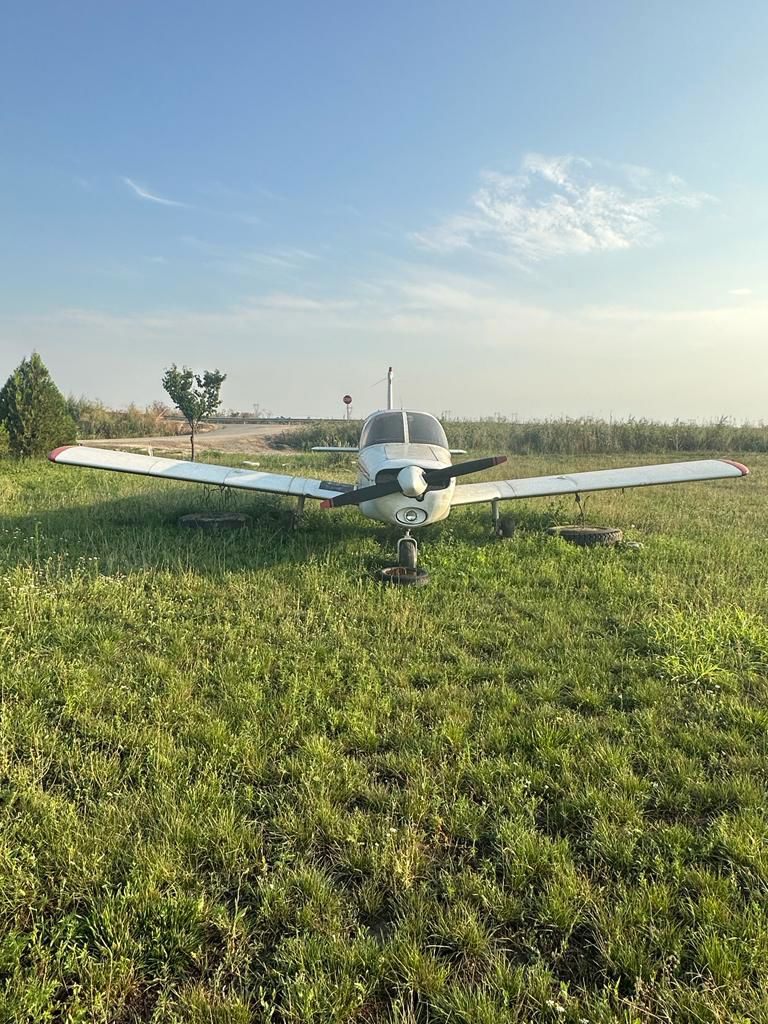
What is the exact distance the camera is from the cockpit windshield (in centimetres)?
822

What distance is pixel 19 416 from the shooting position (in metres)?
16.4

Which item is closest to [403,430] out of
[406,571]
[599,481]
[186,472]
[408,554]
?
[408,554]

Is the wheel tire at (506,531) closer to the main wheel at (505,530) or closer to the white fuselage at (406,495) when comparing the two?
the main wheel at (505,530)

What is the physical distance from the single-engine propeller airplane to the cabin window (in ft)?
0.06

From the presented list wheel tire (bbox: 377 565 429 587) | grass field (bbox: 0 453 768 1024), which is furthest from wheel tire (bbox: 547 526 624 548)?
wheel tire (bbox: 377 565 429 587)

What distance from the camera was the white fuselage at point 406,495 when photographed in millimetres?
6980

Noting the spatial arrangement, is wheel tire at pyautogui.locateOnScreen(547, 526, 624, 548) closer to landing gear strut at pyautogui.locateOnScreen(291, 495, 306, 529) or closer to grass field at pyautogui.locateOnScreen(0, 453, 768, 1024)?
grass field at pyautogui.locateOnScreen(0, 453, 768, 1024)

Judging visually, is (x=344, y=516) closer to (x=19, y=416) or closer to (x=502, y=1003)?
(x=502, y=1003)

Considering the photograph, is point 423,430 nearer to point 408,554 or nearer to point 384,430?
point 384,430

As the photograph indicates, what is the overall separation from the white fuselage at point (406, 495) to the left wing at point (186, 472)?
5.76 ft

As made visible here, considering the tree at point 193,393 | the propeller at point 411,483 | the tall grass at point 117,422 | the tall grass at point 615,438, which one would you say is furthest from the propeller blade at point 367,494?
the tall grass at point 117,422

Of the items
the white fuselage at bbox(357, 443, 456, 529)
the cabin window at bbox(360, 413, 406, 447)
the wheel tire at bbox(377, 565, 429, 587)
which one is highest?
the cabin window at bbox(360, 413, 406, 447)

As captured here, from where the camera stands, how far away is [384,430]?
328 inches

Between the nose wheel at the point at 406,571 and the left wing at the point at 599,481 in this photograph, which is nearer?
the nose wheel at the point at 406,571
